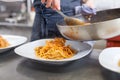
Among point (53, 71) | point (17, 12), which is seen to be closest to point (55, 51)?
point (53, 71)

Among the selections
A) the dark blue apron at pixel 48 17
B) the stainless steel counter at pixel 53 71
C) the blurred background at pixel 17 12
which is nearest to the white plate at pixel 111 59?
the stainless steel counter at pixel 53 71

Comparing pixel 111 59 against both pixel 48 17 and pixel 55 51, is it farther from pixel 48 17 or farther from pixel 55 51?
pixel 48 17

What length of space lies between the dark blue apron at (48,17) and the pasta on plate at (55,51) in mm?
258

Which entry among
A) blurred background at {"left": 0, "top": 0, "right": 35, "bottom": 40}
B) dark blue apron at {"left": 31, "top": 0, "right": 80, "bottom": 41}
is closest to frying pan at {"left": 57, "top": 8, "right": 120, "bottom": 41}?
dark blue apron at {"left": 31, "top": 0, "right": 80, "bottom": 41}

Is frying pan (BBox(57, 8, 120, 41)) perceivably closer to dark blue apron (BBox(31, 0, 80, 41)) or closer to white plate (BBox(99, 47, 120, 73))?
white plate (BBox(99, 47, 120, 73))

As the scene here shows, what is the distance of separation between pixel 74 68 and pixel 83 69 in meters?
0.03

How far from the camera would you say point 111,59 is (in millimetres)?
672

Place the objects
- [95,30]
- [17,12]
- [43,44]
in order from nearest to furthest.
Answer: [95,30] < [43,44] < [17,12]

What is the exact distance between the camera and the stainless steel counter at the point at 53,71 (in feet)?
2.11

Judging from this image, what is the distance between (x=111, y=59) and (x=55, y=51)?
19 centimetres

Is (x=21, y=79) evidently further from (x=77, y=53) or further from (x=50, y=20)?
(x=50, y=20)

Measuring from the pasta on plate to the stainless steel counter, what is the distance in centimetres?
3

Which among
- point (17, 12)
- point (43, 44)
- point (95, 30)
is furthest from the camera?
point (17, 12)

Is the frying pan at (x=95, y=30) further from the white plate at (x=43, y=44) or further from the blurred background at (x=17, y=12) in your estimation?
the blurred background at (x=17, y=12)
